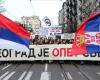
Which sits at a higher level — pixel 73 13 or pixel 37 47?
pixel 73 13

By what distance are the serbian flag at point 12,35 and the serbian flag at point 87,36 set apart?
1.46m

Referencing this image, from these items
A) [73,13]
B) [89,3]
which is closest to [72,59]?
[89,3]

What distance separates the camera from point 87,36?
13.3 m

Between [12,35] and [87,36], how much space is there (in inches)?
87.1

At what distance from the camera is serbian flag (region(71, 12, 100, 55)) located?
12.9 metres

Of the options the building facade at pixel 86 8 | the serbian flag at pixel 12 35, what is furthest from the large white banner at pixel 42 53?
the building facade at pixel 86 8

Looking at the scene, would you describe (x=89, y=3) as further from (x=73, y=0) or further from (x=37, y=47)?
(x=37, y=47)

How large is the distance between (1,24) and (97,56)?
20646 millimetres

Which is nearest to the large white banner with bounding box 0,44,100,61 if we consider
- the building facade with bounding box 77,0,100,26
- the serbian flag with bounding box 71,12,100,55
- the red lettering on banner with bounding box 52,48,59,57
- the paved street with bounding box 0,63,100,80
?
the red lettering on banner with bounding box 52,48,59,57

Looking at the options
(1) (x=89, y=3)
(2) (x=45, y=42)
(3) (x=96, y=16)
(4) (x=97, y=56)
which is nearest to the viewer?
(3) (x=96, y=16)

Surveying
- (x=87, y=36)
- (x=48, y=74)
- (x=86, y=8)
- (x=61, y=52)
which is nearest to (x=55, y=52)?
(x=61, y=52)

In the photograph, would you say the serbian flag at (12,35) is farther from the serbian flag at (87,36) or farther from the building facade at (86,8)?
the building facade at (86,8)

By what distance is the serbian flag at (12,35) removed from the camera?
1297cm

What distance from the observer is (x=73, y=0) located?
122500mm
